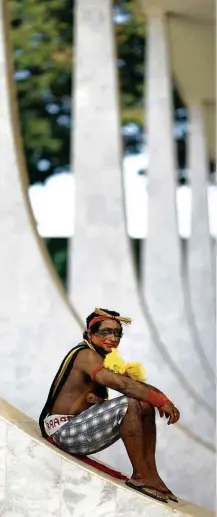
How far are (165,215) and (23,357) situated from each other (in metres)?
5.09

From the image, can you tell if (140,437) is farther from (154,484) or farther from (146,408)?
(154,484)

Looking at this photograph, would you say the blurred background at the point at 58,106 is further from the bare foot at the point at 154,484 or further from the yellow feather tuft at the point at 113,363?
the yellow feather tuft at the point at 113,363

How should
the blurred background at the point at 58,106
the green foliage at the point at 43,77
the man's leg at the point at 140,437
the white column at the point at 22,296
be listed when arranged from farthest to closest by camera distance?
the green foliage at the point at 43,77, the blurred background at the point at 58,106, the white column at the point at 22,296, the man's leg at the point at 140,437

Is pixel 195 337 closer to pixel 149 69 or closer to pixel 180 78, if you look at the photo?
pixel 149 69

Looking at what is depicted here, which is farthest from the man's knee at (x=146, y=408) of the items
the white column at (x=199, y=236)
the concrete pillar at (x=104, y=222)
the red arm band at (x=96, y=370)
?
the white column at (x=199, y=236)

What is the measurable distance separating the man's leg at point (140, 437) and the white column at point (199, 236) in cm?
1064

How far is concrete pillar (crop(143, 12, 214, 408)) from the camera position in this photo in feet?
43.0

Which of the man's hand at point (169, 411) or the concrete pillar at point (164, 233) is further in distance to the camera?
the concrete pillar at point (164, 233)

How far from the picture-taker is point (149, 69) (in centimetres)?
1428

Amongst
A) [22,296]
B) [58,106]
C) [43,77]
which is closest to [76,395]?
[22,296]

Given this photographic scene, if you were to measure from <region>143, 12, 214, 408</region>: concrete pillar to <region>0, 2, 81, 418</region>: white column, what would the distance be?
12.1 feet

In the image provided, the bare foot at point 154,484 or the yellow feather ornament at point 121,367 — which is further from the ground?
the yellow feather ornament at point 121,367

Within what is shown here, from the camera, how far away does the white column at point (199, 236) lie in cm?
1759

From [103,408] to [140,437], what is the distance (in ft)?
1.13
